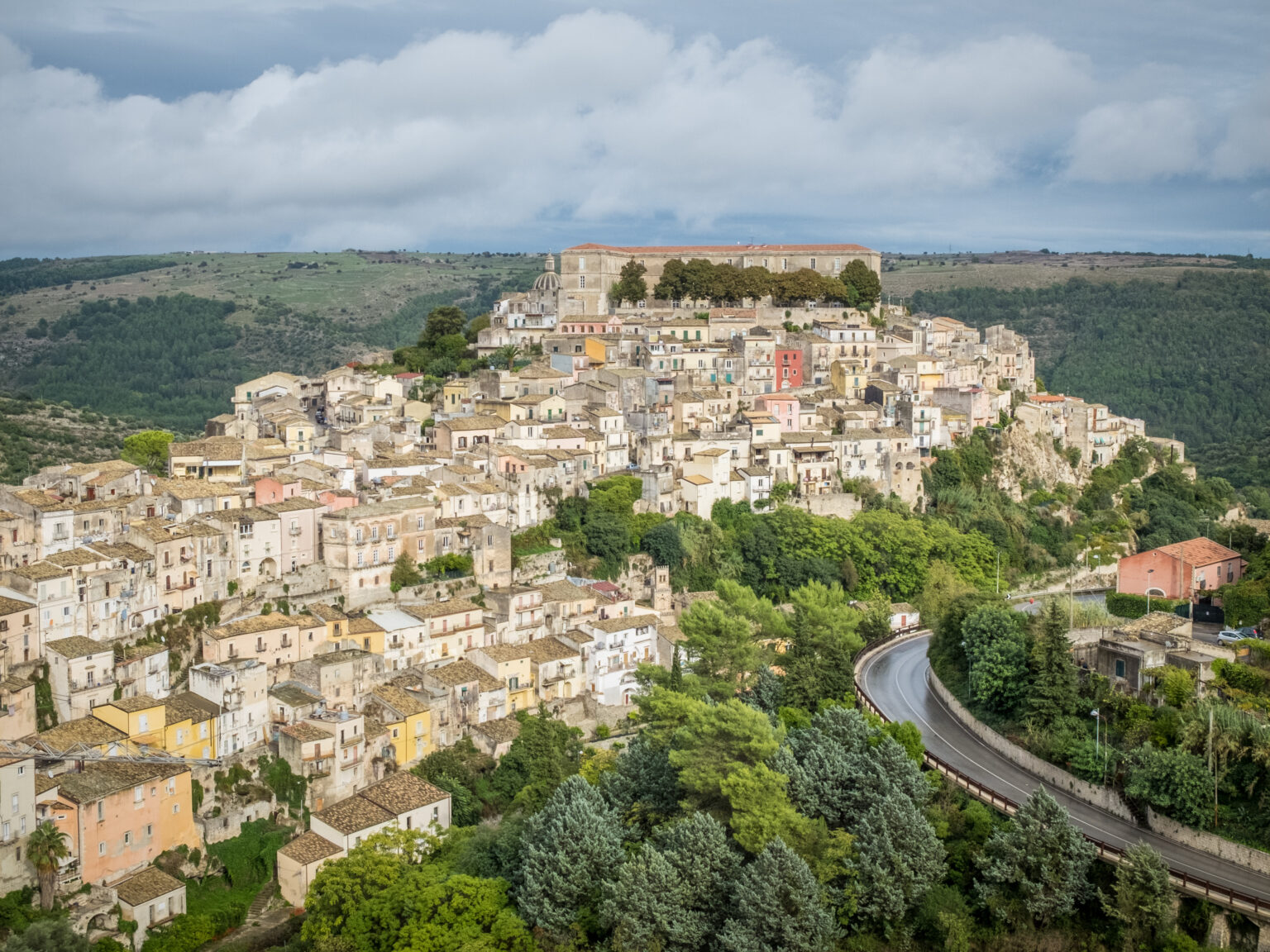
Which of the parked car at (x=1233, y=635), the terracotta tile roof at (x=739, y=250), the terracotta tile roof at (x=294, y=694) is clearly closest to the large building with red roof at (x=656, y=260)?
the terracotta tile roof at (x=739, y=250)

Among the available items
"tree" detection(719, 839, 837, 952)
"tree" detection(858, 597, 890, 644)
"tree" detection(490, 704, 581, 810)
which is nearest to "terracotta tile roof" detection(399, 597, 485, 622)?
"tree" detection(490, 704, 581, 810)

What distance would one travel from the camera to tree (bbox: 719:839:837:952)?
23453mm

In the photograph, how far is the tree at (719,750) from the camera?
26734 mm

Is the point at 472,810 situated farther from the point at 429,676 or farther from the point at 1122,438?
the point at 1122,438

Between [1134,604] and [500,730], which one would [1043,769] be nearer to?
[1134,604]

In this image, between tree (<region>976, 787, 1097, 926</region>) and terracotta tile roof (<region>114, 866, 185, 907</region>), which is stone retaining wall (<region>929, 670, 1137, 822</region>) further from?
terracotta tile roof (<region>114, 866, 185, 907</region>)

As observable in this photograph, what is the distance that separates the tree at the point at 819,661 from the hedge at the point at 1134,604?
23.1 ft

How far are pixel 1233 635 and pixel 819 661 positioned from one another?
9.62 metres

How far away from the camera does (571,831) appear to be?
26.8 metres

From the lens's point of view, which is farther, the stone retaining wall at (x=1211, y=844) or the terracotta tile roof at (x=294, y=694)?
the terracotta tile roof at (x=294, y=694)

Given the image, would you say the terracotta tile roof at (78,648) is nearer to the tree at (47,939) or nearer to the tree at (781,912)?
the tree at (47,939)

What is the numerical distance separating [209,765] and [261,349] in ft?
272

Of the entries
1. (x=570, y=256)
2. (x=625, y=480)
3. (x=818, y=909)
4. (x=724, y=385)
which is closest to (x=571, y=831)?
(x=818, y=909)

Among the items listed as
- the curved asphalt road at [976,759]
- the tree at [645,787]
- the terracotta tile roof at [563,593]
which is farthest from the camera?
the terracotta tile roof at [563,593]
